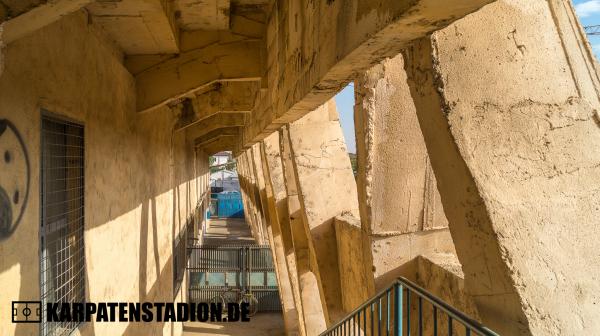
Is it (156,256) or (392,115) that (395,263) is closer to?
(392,115)

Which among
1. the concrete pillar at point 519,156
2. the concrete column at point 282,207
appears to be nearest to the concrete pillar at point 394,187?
the concrete pillar at point 519,156

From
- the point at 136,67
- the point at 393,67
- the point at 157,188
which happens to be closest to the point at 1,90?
the point at 393,67

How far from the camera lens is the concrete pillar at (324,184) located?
19.5 feet

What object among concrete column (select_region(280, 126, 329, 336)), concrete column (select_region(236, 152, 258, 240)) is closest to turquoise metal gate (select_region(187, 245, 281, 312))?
concrete column (select_region(236, 152, 258, 240))

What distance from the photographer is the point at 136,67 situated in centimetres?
610

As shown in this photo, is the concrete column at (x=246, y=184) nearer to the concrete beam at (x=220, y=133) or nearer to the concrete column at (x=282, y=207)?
the concrete beam at (x=220, y=133)

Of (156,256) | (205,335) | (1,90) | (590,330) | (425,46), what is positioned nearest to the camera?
(590,330)

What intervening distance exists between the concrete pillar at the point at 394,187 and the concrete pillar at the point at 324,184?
1.97 meters

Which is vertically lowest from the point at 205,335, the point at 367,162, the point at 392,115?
the point at 205,335

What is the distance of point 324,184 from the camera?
6.26 meters

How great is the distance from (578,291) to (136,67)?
553 cm

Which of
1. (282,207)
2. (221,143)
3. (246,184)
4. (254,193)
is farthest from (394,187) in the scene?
(221,143)

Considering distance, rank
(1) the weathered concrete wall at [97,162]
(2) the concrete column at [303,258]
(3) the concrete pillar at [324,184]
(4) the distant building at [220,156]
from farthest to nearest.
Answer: (4) the distant building at [220,156] < (2) the concrete column at [303,258] < (3) the concrete pillar at [324,184] < (1) the weathered concrete wall at [97,162]

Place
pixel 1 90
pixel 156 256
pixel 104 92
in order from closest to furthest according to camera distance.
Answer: pixel 1 90
pixel 104 92
pixel 156 256
